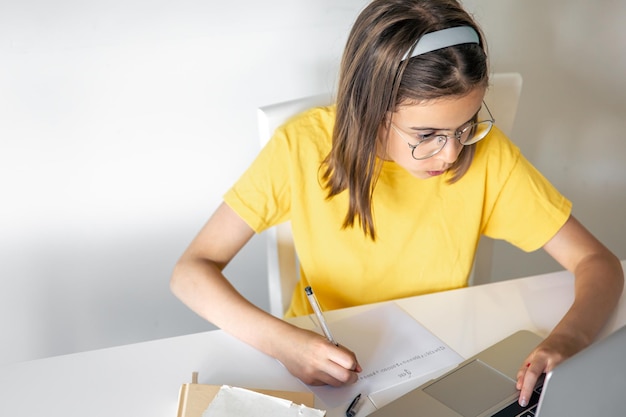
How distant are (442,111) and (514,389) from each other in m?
0.43

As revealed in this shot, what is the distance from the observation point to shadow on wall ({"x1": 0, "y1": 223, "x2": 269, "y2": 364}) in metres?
1.67

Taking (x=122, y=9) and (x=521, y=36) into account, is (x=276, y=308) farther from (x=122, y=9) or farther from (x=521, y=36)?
(x=521, y=36)

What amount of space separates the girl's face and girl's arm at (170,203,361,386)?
309 millimetres

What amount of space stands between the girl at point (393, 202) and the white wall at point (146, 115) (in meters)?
0.34

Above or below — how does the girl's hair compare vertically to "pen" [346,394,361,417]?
above

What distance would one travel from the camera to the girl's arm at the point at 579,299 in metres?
1.04

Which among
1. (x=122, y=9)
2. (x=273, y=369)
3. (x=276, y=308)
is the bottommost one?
(x=276, y=308)

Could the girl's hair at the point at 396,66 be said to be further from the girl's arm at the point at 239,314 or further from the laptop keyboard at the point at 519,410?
the laptop keyboard at the point at 519,410

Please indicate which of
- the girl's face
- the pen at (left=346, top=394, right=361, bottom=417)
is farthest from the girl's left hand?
the girl's face

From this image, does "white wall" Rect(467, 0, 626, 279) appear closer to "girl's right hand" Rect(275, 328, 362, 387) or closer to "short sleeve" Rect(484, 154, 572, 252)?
"short sleeve" Rect(484, 154, 572, 252)

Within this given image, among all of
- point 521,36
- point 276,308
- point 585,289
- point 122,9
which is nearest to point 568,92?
point 521,36

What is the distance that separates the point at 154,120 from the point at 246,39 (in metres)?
0.27

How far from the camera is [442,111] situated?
113cm

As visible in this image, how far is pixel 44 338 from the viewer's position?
1761 millimetres
